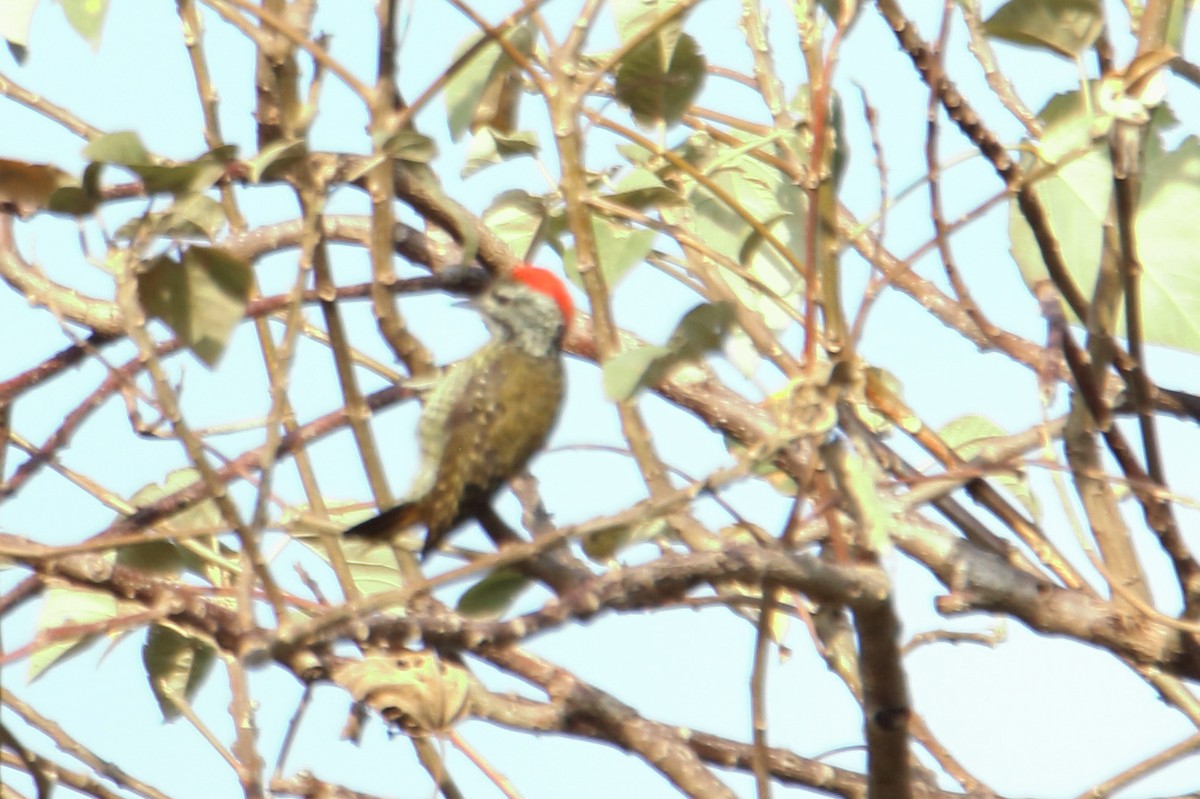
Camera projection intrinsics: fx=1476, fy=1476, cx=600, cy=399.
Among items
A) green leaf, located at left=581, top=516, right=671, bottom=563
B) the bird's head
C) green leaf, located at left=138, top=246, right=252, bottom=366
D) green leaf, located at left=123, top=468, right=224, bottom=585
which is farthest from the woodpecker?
green leaf, located at left=138, top=246, right=252, bottom=366

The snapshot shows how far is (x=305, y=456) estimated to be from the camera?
2.54 meters

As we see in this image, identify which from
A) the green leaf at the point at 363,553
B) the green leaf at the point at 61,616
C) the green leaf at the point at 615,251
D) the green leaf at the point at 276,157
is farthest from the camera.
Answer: the green leaf at the point at 363,553

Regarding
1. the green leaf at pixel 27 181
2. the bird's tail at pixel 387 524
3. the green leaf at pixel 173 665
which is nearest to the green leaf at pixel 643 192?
the bird's tail at pixel 387 524

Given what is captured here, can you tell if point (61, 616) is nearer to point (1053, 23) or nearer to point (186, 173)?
point (186, 173)

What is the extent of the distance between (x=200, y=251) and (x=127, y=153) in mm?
158

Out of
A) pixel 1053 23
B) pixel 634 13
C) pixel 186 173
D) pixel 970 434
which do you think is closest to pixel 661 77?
pixel 634 13

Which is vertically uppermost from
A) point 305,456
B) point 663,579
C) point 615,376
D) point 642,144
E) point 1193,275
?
point 642,144

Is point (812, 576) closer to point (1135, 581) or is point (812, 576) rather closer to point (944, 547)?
point (944, 547)

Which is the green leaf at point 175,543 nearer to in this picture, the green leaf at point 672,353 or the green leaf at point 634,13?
the green leaf at point 672,353

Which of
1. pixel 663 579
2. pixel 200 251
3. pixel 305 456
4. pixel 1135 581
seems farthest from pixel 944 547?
pixel 200 251

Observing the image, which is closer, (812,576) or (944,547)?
(812,576)

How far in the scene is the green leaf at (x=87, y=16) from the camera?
1.86 metres

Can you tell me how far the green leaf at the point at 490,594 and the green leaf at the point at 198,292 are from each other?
0.55 m

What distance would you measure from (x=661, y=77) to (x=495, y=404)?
3.79 ft
